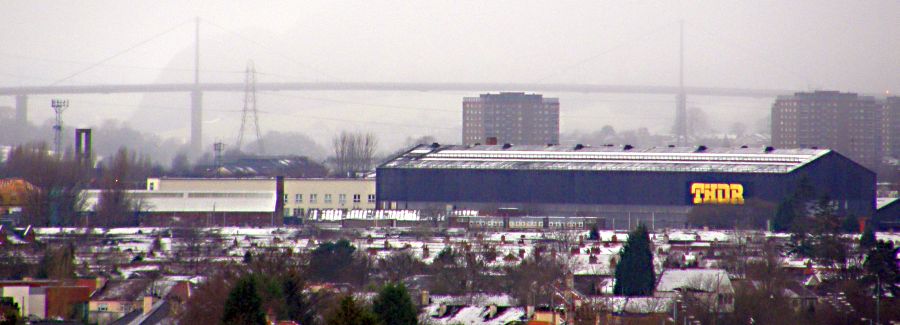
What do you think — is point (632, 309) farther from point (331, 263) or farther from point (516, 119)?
point (516, 119)

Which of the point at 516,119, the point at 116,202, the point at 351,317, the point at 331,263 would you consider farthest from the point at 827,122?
the point at 351,317

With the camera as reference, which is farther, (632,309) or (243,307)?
(632,309)

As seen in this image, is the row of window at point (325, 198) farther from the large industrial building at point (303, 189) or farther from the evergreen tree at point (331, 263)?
the evergreen tree at point (331, 263)

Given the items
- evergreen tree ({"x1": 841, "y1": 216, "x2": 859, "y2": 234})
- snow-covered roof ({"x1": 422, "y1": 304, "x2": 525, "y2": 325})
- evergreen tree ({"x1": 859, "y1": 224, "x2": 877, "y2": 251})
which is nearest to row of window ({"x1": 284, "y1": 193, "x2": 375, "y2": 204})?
evergreen tree ({"x1": 841, "y1": 216, "x2": 859, "y2": 234})

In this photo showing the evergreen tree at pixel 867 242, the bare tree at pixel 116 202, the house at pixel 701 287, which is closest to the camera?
the house at pixel 701 287

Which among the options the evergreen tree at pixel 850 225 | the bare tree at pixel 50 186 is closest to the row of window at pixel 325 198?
the bare tree at pixel 50 186

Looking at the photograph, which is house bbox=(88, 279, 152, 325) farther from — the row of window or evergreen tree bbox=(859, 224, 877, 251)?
the row of window

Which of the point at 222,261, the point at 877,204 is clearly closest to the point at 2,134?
the point at 877,204
